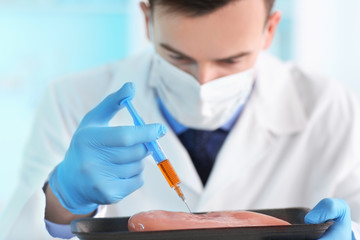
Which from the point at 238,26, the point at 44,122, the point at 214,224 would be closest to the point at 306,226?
the point at 214,224

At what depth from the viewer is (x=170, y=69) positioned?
1.22m

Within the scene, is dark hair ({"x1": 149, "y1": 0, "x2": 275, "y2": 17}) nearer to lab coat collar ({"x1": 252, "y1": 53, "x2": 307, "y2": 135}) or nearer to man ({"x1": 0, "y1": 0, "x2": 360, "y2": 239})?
man ({"x1": 0, "y1": 0, "x2": 360, "y2": 239})

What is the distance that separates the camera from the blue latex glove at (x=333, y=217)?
0.83 metres

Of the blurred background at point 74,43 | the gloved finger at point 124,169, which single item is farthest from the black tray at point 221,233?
the blurred background at point 74,43

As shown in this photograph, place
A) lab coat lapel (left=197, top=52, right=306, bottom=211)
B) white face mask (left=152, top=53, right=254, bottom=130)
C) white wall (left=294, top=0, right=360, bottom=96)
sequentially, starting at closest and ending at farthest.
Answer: white face mask (left=152, top=53, right=254, bottom=130) < lab coat lapel (left=197, top=52, right=306, bottom=211) < white wall (left=294, top=0, right=360, bottom=96)

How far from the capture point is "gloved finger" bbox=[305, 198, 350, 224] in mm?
829

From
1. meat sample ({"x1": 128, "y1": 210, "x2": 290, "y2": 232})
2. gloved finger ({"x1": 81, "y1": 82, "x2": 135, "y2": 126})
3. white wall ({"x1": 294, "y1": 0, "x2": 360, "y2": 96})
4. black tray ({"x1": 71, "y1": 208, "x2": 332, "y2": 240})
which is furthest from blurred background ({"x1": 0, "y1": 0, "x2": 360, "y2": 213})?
black tray ({"x1": 71, "y1": 208, "x2": 332, "y2": 240})

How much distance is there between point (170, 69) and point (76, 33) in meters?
1.95

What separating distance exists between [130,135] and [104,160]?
0.09 meters

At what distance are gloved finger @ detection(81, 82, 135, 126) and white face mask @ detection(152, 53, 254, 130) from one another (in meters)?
0.28

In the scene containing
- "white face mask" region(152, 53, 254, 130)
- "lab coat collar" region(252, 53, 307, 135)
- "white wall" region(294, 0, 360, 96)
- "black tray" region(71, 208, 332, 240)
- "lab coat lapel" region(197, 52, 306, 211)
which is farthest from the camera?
"white wall" region(294, 0, 360, 96)

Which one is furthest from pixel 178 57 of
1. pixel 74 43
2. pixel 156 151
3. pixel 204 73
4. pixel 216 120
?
pixel 74 43

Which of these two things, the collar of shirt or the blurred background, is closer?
the collar of shirt

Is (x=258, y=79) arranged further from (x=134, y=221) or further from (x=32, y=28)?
(x=32, y=28)
